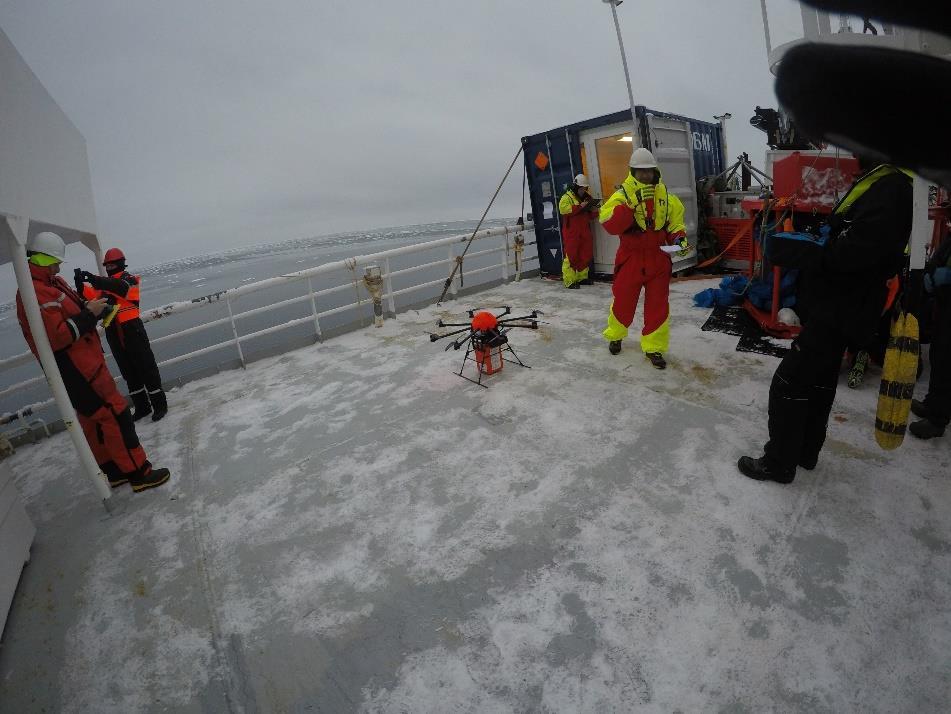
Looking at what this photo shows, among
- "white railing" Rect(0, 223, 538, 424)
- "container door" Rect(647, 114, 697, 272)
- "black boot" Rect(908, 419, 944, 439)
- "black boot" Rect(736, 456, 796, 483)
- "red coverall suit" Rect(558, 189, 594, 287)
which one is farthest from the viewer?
"red coverall suit" Rect(558, 189, 594, 287)

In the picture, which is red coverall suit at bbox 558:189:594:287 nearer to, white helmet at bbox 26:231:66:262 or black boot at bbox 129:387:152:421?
black boot at bbox 129:387:152:421

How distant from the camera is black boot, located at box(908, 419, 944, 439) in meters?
2.69

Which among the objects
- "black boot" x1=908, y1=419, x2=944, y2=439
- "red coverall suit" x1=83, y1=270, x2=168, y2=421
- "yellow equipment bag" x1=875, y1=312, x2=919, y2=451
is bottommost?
"black boot" x1=908, y1=419, x2=944, y2=439

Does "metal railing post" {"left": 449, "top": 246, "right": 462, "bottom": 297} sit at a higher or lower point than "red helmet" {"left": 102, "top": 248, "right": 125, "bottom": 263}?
lower

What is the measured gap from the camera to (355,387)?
4.25 m

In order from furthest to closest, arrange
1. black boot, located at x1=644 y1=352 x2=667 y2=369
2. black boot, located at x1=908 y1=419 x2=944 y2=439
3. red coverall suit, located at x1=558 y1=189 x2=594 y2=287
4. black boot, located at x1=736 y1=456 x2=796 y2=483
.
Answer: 1. red coverall suit, located at x1=558 y1=189 x2=594 y2=287
2. black boot, located at x1=644 y1=352 x2=667 y2=369
3. black boot, located at x1=908 y1=419 x2=944 y2=439
4. black boot, located at x1=736 y1=456 x2=796 y2=483

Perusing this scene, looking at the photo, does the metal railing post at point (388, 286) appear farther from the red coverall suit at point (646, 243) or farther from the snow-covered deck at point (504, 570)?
the red coverall suit at point (646, 243)

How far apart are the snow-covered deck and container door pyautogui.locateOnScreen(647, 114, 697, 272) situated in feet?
14.0

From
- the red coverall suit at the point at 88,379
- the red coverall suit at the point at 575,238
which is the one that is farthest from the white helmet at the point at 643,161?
the red coverall suit at the point at 88,379

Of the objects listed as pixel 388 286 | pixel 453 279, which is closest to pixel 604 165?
pixel 453 279

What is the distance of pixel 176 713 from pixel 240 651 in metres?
0.26

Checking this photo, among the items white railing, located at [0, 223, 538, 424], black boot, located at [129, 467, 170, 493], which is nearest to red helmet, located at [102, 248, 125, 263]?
white railing, located at [0, 223, 538, 424]

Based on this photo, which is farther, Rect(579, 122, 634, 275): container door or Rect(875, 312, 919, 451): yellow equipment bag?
Rect(579, 122, 634, 275): container door

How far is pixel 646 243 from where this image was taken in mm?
3959
